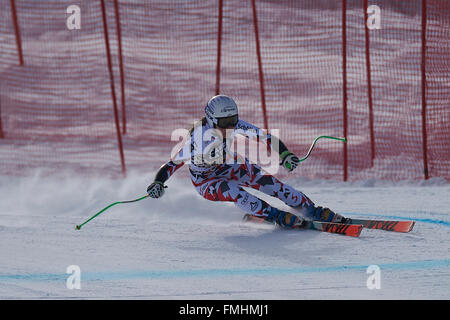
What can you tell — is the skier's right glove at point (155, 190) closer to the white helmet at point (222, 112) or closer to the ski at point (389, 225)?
the white helmet at point (222, 112)

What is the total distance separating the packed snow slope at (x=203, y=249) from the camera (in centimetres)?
588

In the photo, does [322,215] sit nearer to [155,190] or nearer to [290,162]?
[290,162]

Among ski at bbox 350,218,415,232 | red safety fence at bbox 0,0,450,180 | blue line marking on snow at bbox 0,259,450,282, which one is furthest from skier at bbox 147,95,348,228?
red safety fence at bbox 0,0,450,180

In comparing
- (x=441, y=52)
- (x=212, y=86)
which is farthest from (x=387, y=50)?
(x=441, y=52)

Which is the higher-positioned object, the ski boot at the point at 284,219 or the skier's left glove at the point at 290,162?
the skier's left glove at the point at 290,162

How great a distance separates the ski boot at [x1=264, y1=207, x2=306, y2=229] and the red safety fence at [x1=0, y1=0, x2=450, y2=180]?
360 cm

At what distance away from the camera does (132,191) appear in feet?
32.6

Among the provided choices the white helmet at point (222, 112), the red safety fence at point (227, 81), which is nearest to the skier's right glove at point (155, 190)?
the white helmet at point (222, 112)

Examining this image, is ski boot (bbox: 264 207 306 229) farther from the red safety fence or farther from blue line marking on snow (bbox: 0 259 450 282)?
the red safety fence

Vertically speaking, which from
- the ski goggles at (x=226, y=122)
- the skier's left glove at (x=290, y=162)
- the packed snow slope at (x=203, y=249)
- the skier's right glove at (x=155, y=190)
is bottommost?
the packed snow slope at (x=203, y=249)

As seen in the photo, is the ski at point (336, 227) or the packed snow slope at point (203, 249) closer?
the packed snow slope at point (203, 249)

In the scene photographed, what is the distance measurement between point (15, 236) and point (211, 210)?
2181 mm

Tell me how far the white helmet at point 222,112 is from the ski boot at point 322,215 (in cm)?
119

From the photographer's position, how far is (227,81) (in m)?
17.8
